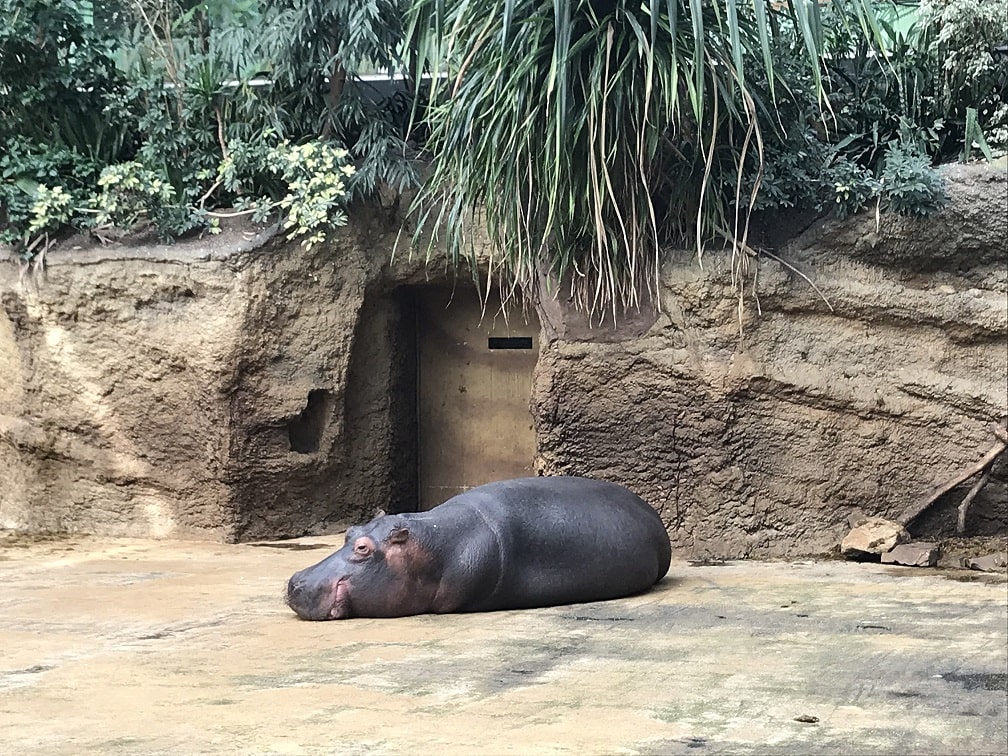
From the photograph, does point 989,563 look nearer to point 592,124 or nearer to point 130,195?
point 592,124

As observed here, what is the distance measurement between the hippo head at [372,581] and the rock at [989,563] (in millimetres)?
2828

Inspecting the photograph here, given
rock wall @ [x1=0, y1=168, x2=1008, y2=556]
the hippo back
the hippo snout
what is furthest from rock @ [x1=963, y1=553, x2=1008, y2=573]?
the hippo snout

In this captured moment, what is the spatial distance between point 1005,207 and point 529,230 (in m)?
2.51

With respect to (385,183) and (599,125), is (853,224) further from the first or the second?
(385,183)

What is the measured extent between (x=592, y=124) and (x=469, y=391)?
2.80 m

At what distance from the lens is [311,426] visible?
7.78 meters

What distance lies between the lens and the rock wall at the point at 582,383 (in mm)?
6660

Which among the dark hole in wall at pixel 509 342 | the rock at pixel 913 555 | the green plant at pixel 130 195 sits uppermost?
the green plant at pixel 130 195

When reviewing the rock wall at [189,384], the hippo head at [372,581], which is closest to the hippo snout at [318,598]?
the hippo head at [372,581]

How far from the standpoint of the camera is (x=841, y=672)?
3627 mm

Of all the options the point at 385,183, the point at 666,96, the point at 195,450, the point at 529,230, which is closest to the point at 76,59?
the point at 385,183

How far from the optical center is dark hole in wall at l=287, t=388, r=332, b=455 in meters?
7.70

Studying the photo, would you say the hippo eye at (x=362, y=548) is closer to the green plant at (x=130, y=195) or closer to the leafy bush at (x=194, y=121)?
the leafy bush at (x=194, y=121)

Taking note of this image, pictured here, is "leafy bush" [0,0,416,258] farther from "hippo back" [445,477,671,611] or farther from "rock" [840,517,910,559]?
"rock" [840,517,910,559]
